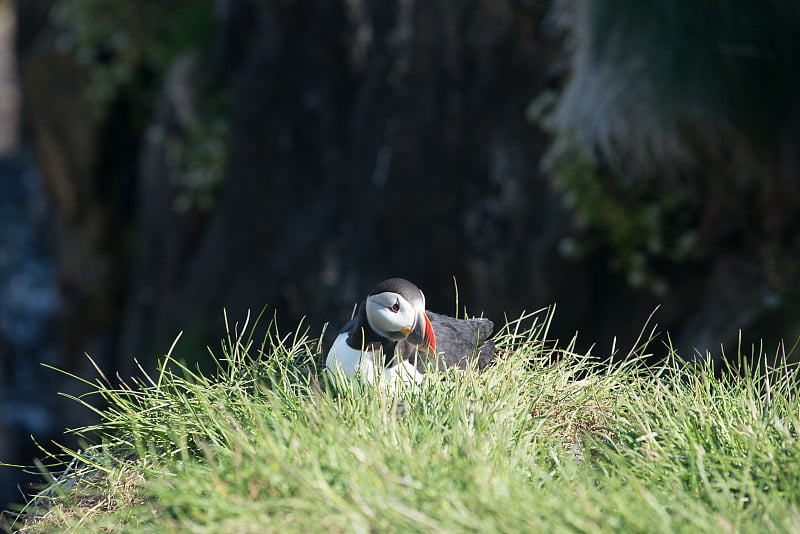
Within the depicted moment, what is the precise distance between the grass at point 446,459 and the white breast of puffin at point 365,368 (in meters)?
0.08

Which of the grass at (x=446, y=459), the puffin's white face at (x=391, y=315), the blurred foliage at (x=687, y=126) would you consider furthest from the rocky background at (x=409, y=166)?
the puffin's white face at (x=391, y=315)

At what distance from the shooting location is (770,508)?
7.00 feet

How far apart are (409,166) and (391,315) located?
218 inches

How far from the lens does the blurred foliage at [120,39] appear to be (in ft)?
42.4

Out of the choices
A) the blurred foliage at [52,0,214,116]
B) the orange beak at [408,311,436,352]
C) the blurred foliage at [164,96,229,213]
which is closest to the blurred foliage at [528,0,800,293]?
the orange beak at [408,311,436,352]

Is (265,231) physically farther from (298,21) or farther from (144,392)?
(144,392)

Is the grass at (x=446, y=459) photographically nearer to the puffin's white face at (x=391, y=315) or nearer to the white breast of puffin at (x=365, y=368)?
the white breast of puffin at (x=365, y=368)

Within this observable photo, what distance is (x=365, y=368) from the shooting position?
121 inches

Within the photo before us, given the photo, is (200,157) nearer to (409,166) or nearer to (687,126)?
(409,166)

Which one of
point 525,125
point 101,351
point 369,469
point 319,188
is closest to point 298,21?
point 319,188

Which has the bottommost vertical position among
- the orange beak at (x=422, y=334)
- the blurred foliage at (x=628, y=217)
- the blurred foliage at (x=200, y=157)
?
the blurred foliage at (x=200, y=157)

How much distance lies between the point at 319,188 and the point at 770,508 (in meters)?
8.19

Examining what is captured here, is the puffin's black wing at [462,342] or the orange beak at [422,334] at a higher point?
the orange beak at [422,334]

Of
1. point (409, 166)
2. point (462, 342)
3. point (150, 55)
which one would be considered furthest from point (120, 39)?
point (462, 342)
